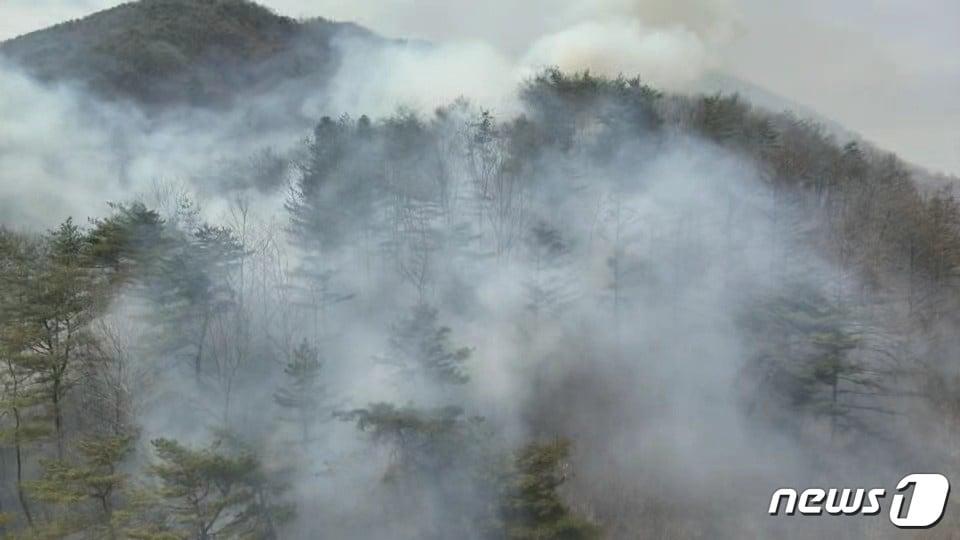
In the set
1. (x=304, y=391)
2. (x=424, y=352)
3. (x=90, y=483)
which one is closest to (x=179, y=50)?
(x=304, y=391)

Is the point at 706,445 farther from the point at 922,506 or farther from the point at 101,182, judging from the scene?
the point at 101,182

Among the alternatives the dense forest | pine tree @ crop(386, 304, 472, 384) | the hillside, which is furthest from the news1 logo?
the hillside

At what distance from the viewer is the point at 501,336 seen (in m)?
24.0

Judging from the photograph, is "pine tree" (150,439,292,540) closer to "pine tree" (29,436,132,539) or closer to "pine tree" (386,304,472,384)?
"pine tree" (29,436,132,539)

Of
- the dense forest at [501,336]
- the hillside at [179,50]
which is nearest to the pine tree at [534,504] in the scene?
the dense forest at [501,336]

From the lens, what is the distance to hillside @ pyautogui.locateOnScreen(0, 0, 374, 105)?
50094 mm

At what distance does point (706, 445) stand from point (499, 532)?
1070 cm

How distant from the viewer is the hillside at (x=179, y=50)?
164 ft

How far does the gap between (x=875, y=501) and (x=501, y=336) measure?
38.8ft

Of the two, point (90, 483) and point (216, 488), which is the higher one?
point (90, 483)

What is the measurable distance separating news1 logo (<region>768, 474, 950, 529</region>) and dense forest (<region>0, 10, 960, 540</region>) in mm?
448

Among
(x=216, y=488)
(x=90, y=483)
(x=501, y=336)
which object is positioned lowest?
(x=501, y=336)

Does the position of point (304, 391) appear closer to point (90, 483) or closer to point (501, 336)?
point (90, 483)

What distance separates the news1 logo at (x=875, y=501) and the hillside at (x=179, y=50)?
1868 inches
